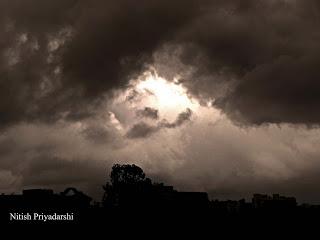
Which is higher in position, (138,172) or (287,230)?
(138,172)

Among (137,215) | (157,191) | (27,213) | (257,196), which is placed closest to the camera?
(27,213)

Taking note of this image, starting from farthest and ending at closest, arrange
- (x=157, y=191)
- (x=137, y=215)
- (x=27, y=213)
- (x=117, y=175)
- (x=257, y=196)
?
(x=117, y=175)
(x=257, y=196)
(x=157, y=191)
(x=137, y=215)
(x=27, y=213)

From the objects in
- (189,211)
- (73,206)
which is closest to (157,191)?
(189,211)

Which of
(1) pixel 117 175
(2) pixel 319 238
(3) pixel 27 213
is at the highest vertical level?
(1) pixel 117 175

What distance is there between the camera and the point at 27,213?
1538 inches

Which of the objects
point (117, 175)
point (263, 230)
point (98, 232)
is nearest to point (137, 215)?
point (98, 232)

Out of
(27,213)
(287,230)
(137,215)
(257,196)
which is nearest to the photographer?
(27,213)

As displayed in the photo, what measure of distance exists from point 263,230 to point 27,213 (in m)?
18.5

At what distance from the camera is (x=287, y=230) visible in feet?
148

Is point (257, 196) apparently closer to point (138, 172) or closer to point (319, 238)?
point (319, 238)

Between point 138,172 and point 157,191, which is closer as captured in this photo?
point 157,191

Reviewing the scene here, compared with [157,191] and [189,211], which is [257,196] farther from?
[189,211]

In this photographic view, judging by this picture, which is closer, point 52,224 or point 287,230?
point 52,224

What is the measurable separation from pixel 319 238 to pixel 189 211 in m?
11.5
